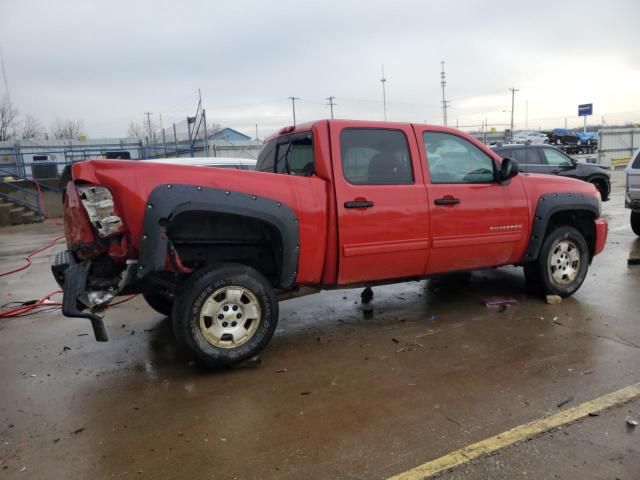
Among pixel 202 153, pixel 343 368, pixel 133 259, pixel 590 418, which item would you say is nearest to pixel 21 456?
pixel 133 259

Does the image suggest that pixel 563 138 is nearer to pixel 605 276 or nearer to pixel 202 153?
pixel 202 153

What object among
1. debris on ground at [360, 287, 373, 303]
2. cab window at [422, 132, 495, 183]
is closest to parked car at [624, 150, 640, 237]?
cab window at [422, 132, 495, 183]

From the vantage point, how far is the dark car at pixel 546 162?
12625mm

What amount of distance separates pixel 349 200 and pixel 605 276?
4.34 metres

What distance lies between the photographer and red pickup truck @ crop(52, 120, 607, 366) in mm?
3639

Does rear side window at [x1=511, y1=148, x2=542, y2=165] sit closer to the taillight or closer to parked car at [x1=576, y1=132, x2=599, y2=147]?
the taillight

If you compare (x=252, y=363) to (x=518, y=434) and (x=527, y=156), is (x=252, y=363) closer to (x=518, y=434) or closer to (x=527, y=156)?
(x=518, y=434)

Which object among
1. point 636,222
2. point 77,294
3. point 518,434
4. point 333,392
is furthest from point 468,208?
point 636,222

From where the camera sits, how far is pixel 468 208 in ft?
16.0

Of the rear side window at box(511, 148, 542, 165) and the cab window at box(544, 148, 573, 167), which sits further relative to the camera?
the cab window at box(544, 148, 573, 167)

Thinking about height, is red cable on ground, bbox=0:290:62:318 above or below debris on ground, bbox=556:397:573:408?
above

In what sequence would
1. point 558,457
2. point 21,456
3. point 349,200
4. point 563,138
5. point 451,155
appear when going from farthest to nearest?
point 563,138 < point 451,155 < point 349,200 < point 21,456 < point 558,457

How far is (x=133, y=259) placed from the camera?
374 cm

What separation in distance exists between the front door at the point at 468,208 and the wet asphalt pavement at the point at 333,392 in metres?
0.67
